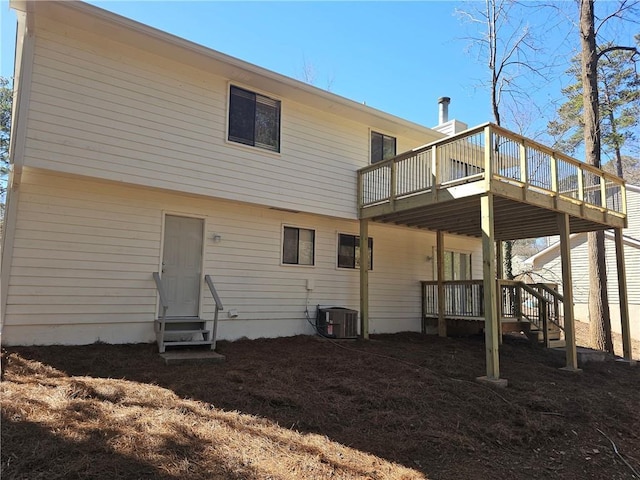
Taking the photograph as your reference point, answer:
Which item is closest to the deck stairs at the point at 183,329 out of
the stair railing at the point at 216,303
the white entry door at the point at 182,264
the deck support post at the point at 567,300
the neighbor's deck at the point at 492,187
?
the stair railing at the point at 216,303

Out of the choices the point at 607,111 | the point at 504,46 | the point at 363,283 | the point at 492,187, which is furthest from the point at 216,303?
the point at 607,111

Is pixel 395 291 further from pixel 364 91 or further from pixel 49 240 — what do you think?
pixel 364 91

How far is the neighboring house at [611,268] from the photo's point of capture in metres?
15.4

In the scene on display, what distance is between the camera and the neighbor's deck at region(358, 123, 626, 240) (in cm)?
689

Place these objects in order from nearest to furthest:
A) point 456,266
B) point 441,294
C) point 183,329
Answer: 1. point 183,329
2. point 441,294
3. point 456,266

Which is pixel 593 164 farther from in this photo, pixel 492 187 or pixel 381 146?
pixel 492 187


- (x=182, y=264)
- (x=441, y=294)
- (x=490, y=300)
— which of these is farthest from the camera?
(x=441, y=294)

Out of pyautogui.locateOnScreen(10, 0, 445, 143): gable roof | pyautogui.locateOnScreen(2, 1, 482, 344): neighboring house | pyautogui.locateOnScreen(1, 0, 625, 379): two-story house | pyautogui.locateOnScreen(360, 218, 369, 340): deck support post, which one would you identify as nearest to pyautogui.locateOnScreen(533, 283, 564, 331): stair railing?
pyautogui.locateOnScreen(1, 0, 625, 379): two-story house

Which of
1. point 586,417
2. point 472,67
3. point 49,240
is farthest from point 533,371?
point 472,67

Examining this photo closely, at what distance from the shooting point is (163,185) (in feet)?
23.4

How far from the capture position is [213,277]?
7.97 m

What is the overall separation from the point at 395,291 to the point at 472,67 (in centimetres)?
965

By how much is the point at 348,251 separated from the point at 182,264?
4102 millimetres

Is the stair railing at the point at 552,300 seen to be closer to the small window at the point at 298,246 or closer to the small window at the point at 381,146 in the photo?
the small window at the point at 381,146
